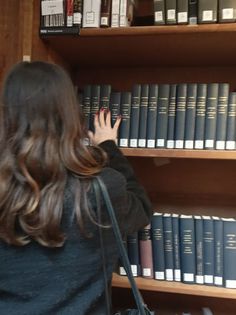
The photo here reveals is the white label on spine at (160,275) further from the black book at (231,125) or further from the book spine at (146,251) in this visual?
the black book at (231,125)

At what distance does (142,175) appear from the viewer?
4.91 feet

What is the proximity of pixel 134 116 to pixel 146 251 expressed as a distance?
0.44m

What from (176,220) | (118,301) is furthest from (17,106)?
(118,301)

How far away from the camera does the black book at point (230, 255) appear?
3.81 feet

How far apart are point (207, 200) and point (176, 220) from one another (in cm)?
28

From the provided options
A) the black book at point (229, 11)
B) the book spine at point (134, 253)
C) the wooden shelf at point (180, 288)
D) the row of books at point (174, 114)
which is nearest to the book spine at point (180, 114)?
the row of books at point (174, 114)

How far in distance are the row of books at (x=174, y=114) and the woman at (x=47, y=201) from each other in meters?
0.39

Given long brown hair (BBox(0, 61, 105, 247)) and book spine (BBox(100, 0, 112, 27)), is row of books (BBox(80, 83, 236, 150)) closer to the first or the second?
book spine (BBox(100, 0, 112, 27))

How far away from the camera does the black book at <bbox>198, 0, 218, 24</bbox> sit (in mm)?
1066

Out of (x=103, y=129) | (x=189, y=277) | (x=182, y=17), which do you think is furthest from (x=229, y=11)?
(x=189, y=277)

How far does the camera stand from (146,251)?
122 cm

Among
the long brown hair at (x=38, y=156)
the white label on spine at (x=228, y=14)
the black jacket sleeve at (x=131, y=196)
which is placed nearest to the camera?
the long brown hair at (x=38, y=156)

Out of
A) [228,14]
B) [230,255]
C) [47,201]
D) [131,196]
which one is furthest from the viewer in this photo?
[230,255]

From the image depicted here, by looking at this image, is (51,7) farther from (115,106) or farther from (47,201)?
(47,201)
